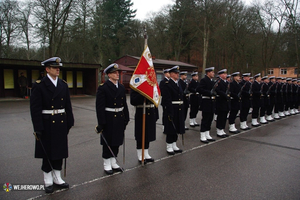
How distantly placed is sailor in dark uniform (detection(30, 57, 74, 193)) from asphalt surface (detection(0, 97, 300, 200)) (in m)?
0.43

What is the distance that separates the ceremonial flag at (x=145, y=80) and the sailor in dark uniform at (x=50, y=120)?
4.60 ft

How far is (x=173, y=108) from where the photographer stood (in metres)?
5.26

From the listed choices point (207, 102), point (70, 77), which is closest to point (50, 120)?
point (207, 102)

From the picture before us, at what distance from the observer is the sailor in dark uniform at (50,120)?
3268 mm

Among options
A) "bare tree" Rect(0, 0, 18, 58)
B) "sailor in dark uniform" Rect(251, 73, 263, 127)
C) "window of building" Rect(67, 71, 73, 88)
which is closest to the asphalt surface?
"sailor in dark uniform" Rect(251, 73, 263, 127)

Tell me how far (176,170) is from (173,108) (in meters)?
1.54

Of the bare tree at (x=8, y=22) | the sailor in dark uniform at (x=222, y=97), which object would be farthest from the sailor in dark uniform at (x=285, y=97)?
the bare tree at (x=8, y=22)

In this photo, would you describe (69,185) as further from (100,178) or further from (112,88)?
(112,88)

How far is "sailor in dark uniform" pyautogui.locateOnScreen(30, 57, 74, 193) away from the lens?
10.7 feet

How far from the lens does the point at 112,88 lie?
4.03 meters

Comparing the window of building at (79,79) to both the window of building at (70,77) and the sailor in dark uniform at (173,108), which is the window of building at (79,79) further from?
the sailor in dark uniform at (173,108)

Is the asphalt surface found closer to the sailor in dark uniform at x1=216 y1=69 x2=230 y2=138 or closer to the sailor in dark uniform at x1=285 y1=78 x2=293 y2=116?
the sailor in dark uniform at x1=216 y1=69 x2=230 y2=138

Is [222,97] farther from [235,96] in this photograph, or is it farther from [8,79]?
[8,79]

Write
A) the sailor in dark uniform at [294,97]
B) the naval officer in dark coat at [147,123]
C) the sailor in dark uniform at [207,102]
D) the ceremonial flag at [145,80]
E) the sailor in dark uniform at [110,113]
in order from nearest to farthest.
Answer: the sailor in dark uniform at [110,113], the ceremonial flag at [145,80], the naval officer in dark coat at [147,123], the sailor in dark uniform at [207,102], the sailor in dark uniform at [294,97]
